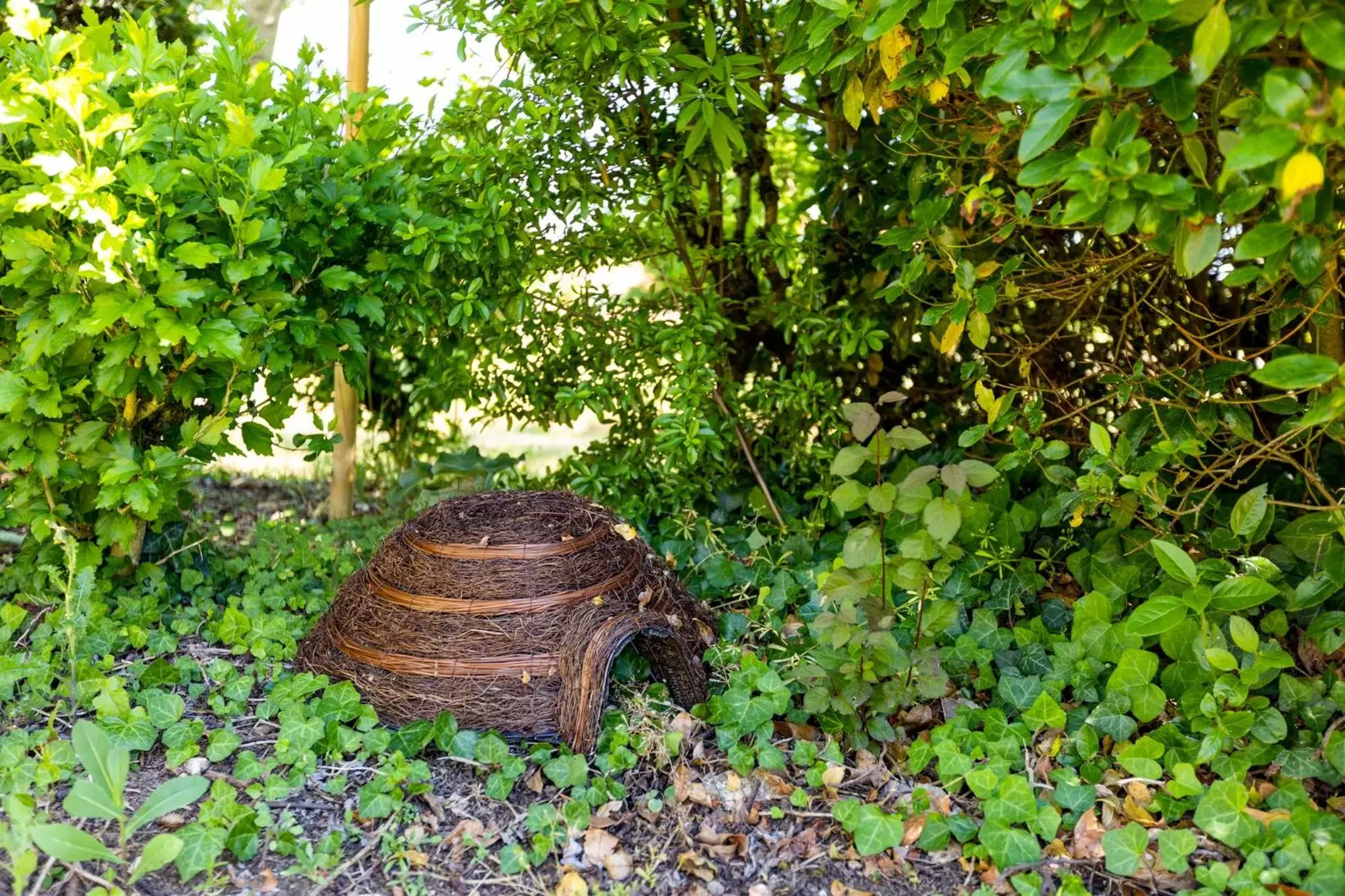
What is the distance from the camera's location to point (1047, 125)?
1.75 metres

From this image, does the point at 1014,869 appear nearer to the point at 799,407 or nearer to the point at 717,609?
the point at 717,609

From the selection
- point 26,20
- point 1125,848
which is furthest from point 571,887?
point 26,20

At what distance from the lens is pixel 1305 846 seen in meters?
2.03

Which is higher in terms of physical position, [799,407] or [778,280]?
[778,280]

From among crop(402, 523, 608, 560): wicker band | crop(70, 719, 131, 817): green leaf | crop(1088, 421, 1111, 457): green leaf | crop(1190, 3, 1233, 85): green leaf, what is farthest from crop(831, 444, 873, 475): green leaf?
crop(70, 719, 131, 817): green leaf

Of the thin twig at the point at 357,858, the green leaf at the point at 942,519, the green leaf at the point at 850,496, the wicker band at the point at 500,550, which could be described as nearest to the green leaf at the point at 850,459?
the green leaf at the point at 850,496

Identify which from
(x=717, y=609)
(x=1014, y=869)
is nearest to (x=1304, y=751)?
(x=1014, y=869)

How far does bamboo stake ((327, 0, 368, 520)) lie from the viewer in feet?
12.8

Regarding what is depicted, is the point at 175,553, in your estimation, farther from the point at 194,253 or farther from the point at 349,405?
the point at 194,253

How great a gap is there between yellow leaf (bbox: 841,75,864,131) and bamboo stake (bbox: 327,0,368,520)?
1.75 m

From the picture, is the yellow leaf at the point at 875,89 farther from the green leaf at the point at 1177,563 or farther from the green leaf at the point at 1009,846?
the green leaf at the point at 1009,846

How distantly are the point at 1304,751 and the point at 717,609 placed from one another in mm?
1570

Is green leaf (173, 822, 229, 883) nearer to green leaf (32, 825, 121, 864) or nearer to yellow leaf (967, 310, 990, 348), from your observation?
green leaf (32, 825, 121, 864)

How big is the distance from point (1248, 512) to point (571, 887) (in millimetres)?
1770
